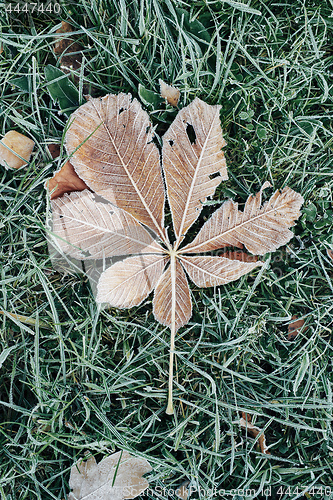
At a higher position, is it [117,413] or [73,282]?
[73,282]

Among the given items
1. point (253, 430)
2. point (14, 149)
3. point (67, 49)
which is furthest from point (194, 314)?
point (67, 49)

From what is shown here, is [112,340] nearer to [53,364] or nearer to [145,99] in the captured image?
[53,364]

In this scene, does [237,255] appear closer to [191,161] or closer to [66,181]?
[191,161]

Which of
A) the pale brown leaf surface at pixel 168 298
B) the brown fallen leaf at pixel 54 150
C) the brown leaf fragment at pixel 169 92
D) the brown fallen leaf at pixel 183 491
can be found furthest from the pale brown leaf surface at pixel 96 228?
the brown fallen leaf at pixel 183 491

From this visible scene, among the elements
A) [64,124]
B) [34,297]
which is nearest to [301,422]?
[34,297]

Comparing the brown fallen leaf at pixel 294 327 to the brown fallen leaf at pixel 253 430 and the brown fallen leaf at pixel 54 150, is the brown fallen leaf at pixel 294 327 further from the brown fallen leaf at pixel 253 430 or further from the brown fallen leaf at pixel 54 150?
the brown fallen leaf at pixel 54 150

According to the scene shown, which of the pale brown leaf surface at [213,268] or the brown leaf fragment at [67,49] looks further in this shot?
the brown leaf fragment at [67,49]
